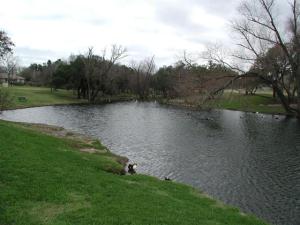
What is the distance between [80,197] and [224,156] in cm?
1618

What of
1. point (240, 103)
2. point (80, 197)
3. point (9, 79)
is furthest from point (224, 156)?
point (9, 79)

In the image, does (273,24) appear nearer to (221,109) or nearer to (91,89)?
(221,109)

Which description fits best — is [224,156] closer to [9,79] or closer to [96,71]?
[96,71]

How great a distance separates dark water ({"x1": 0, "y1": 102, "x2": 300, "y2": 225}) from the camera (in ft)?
52.7

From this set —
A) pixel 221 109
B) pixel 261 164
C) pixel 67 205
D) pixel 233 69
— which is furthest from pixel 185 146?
pixel 221 109

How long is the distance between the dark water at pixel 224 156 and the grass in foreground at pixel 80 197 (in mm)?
2992

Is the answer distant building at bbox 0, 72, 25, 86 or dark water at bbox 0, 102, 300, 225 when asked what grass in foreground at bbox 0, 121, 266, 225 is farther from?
distant building at bbox 0, 72, 25, 86

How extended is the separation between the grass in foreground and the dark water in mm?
2992

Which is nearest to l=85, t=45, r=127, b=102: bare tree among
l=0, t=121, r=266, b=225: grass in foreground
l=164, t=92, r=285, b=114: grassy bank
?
l=164, t=92, r=285, b=114: grassy bank

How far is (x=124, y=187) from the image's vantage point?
12547 millimetres

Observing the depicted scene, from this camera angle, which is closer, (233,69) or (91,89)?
(233,69)

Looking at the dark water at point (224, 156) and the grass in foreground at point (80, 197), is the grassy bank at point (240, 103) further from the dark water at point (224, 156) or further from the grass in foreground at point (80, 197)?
the grass in foreground at point (80, 197)

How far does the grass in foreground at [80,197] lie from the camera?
8.61 meters

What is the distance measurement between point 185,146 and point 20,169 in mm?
17816
